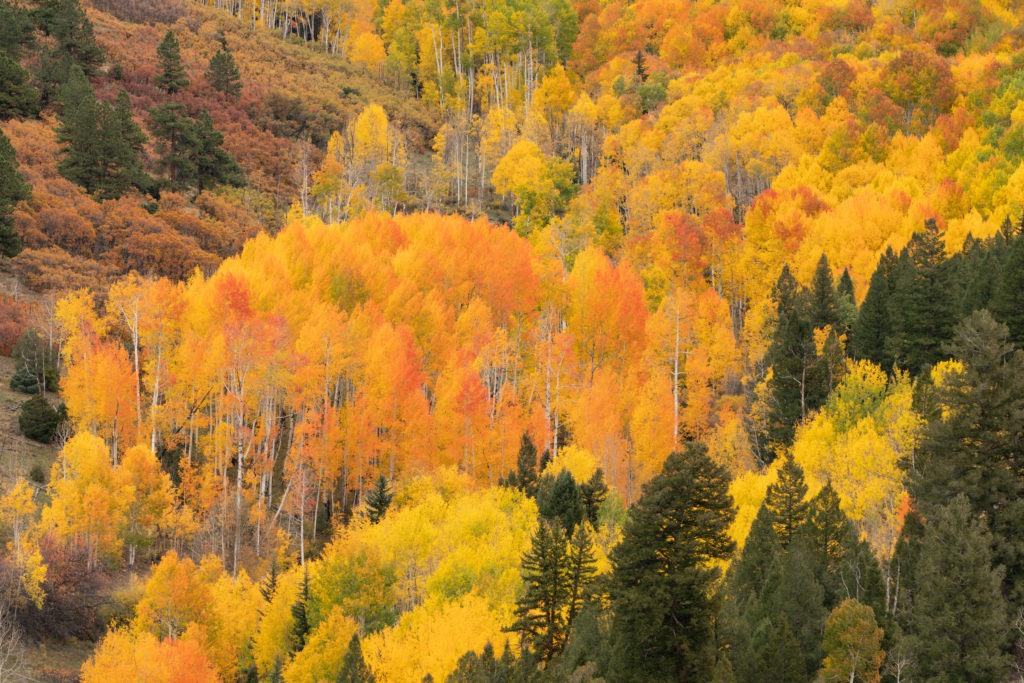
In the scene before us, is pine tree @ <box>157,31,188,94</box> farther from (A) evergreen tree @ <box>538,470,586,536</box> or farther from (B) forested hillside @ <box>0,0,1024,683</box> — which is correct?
(A) evergreen tree @ <box>538,470,586,536</box>

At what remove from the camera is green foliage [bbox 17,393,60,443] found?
50.2m

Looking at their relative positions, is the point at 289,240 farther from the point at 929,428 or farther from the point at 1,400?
the point at 929,428

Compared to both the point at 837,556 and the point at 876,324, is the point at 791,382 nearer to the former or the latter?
the point at 876,324

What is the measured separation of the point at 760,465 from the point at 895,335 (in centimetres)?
1148

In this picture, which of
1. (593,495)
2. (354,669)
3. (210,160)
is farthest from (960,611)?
(210,160)

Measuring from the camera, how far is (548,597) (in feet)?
108

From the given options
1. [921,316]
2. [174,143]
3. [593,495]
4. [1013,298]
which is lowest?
[593,495]

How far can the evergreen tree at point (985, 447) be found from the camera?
3086cm

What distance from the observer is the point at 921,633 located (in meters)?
28.3

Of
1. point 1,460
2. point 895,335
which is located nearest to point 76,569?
point 1,460

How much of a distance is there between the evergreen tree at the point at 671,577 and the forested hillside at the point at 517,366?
0.38 feet

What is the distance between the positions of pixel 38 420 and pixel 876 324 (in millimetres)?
50242

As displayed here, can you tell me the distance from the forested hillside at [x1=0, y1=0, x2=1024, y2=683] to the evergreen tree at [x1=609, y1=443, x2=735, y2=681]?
12cm

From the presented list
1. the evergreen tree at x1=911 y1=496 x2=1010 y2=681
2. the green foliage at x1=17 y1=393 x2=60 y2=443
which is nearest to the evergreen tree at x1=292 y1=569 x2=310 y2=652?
the green foliage at x1=17 y1=393 x2=60 y2=443
